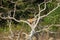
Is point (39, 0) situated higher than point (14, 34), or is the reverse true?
point (39, 0)

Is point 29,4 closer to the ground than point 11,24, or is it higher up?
higher up

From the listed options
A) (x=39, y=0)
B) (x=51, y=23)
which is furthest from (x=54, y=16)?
(x=39, y=0)

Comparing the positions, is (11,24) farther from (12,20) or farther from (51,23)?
(51,23)

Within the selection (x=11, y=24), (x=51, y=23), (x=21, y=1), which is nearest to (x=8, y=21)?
(x=11, y=24)

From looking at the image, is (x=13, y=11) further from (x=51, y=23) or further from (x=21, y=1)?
(x=51, y=23)

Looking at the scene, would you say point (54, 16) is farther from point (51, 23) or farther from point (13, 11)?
point (13, 11)

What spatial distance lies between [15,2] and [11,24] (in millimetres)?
424

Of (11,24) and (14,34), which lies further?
(11,24)

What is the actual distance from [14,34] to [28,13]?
60 centimetres

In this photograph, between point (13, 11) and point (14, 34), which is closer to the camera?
point (14, 34)

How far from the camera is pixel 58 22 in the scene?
494cm

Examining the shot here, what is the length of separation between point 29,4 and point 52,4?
1.41 ft

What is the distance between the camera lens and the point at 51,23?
490 cm

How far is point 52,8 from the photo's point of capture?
5059 mm
